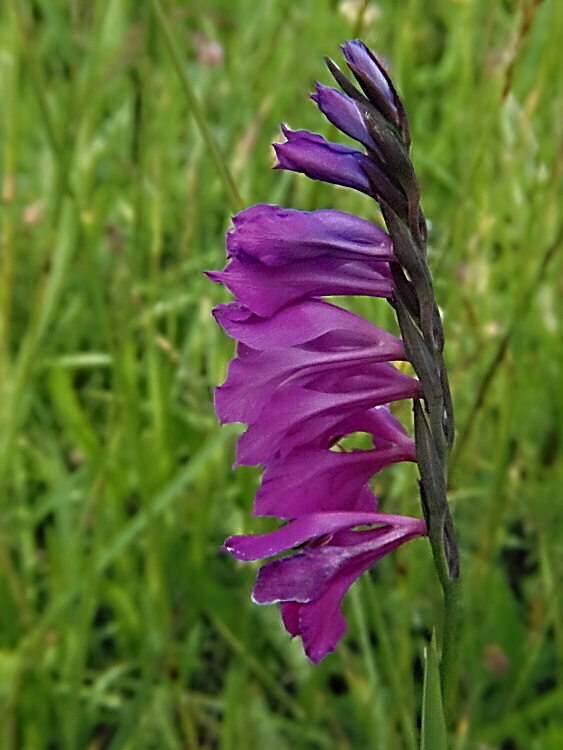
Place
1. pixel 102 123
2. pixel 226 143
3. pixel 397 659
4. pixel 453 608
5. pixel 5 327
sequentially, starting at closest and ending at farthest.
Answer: pixel 453 608 → pixel 397 659 → pixel 5 327 → pixel 226 143 → pixel 102 123

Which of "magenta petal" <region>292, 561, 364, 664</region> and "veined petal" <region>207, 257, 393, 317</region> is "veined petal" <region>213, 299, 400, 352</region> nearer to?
"veined petal" <region>207, 257, 393, 317</region>

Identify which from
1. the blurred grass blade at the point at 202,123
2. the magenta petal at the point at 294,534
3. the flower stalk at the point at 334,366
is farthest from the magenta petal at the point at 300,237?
the blurred grass blade at the point at 202,123

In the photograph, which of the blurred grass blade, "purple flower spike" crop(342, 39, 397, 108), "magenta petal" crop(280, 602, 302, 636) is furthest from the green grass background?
"purple flower spike" crop(342, 39, 397, 108)

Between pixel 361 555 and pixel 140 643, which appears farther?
pixel 140 643

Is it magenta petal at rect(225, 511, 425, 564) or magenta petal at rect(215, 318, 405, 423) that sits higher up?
magenta petal at rect(215, 318, 405, 423)

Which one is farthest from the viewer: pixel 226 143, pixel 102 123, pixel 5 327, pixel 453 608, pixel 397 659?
pixel 102 123

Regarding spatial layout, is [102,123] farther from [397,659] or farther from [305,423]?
[305,423]

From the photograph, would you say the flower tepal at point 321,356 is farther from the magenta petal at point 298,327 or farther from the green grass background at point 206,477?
the green grass background at point 206,477

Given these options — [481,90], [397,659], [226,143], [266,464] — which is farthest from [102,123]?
[266,464]

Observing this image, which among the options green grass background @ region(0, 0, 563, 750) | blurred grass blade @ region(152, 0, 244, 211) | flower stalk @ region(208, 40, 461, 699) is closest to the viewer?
flower stalk @ region(208, 40, 461, 699)
